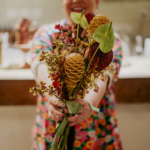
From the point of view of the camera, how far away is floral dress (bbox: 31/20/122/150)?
901mm

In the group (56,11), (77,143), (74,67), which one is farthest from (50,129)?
(56,11)

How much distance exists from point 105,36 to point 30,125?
0.91 metres

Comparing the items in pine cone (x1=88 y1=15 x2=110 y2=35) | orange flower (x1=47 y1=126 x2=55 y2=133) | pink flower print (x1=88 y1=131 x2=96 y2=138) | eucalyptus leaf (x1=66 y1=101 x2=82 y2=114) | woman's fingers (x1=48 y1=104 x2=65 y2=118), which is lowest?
pink flower print (x1=88 y1=131 x2=96 y2=138)

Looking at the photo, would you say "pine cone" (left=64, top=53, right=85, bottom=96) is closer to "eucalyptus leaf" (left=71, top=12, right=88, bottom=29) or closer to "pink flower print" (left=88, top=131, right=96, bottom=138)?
"eucalyptus leaf" (left=71, top=12, right=88, bottom=29)

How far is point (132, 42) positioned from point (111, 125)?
2060 mm

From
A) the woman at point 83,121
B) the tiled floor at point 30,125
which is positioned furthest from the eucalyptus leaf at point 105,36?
the tiled floor at point 30,125

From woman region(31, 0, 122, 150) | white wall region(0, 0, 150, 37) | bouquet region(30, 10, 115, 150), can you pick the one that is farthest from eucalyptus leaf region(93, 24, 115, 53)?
white wall region(0, 0, 150, 37)

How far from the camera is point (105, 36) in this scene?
0.45 m

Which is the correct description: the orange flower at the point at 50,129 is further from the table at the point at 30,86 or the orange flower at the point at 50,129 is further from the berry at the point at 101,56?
the berry at the point at 101,56

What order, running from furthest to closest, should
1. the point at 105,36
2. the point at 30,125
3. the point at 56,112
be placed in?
the point at 30,125 < the point at 56,112 < the point at 105,36

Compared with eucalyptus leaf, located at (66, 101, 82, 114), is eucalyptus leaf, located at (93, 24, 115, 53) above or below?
above

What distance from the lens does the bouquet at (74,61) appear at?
0.48 meters

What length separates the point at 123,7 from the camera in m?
2.74

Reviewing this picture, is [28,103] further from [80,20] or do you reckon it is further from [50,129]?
[80,20]
